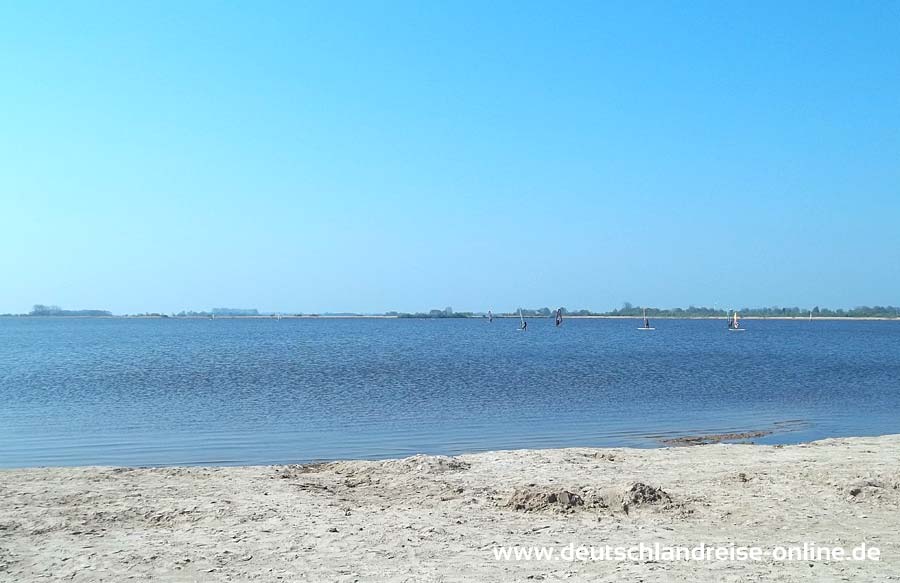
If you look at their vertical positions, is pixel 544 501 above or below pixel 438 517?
above

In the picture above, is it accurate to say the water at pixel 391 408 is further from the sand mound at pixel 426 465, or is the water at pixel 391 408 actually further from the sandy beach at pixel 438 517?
the sandy beach at pixel 438 517

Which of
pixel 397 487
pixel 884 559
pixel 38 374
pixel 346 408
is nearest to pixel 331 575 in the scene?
pixel 397 487

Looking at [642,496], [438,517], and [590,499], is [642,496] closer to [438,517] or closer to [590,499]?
[590,499]

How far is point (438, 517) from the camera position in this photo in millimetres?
10086

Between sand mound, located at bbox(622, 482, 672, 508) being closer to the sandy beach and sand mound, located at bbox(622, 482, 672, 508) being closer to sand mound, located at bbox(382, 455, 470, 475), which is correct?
the sandy beach

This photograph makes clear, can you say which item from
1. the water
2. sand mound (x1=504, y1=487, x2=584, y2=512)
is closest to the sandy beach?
sand mound (x1=504, y1=487, x2=584, y2=512)

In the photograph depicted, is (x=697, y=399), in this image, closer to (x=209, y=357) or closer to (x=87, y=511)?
(x=87, y=511)

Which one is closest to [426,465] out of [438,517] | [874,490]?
[438,517]

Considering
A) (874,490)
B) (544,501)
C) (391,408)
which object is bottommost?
(391,408)

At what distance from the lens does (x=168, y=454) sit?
17188 millimetres

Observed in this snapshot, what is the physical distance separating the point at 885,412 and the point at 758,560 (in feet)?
66.1

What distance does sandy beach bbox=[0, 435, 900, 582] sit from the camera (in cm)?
795

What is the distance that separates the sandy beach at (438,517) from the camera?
7.95 meters

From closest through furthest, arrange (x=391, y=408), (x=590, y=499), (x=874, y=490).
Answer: (x=590, y=499)
(x=874, y=490)
(x=391, y=408)
